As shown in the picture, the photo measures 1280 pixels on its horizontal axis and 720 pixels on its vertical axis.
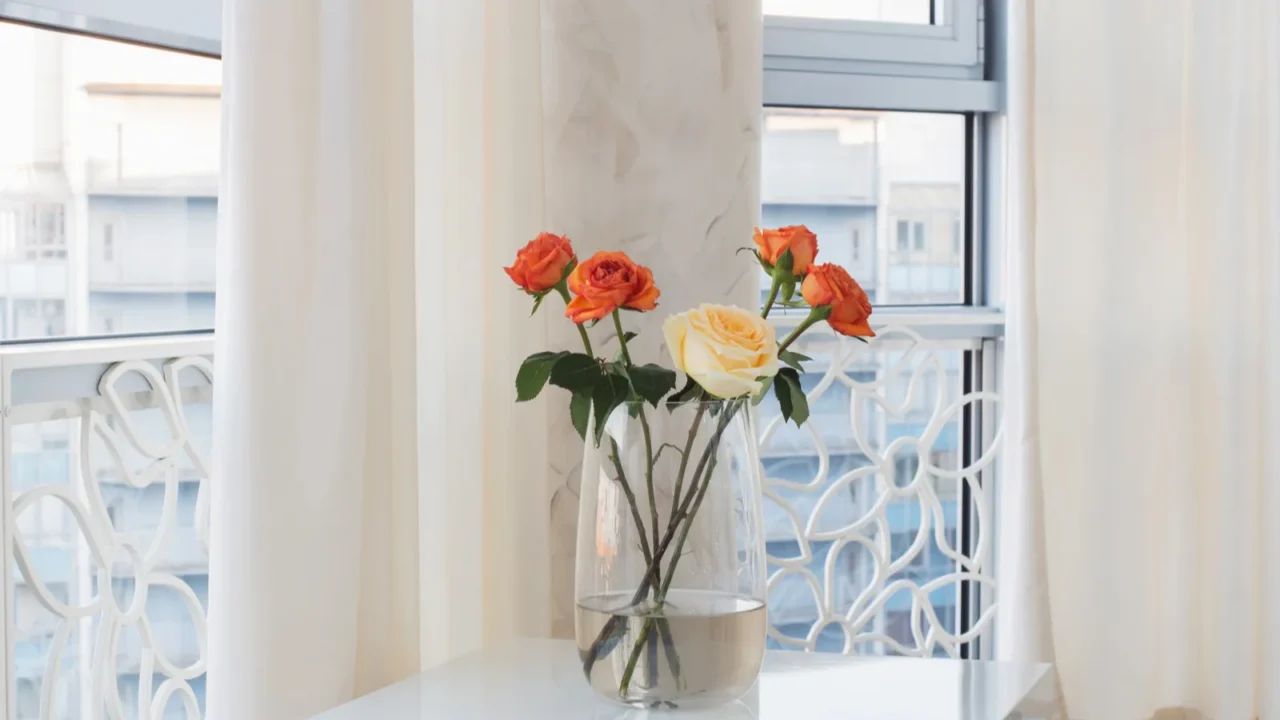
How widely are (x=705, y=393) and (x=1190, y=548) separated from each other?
0.95 metres

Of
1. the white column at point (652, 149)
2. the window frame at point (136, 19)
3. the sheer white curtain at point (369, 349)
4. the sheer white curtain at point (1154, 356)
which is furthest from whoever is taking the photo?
the sheer white curtain at point (1154, 356)

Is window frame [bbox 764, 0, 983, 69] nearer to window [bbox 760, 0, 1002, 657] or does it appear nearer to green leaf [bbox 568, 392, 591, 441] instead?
window [bbox 760, 0, 1002, 657]

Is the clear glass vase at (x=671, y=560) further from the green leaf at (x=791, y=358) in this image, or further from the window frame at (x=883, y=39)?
the window frame at (x=883, y=39)

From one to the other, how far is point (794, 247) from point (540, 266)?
19 cm

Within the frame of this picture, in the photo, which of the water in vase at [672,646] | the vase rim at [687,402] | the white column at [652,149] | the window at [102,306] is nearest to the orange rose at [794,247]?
the vase rim at [687,402]

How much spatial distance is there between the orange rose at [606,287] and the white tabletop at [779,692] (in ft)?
0.99

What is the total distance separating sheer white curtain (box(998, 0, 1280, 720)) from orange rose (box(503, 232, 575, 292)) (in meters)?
0.85

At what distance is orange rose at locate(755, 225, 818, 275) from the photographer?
94cm

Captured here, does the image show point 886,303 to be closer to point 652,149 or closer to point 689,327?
point 652,149

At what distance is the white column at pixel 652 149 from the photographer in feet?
4.28

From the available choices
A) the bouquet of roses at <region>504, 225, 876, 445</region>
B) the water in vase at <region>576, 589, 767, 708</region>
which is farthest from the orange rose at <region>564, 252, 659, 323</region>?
the water in vase at <region>576, 589, 767, 708</region>

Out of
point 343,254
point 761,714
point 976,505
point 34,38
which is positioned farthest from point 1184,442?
point 34,38

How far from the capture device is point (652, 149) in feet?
4.39

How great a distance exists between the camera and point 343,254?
1035 mm
